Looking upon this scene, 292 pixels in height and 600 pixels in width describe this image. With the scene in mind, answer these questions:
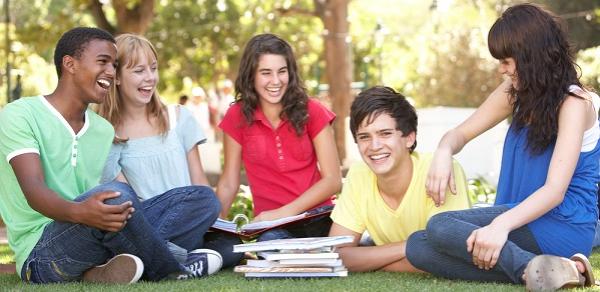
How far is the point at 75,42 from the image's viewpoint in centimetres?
511

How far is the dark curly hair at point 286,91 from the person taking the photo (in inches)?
239

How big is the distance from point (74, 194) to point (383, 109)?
1.54 meters

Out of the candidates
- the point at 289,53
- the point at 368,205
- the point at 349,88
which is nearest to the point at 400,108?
the point at 368,205

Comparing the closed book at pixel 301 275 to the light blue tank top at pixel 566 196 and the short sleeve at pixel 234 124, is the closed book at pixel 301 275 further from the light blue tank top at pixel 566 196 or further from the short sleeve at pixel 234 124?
the short sleeve at pixel 234 124

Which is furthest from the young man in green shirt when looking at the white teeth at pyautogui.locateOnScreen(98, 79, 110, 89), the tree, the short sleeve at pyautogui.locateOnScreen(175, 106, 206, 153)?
the tree

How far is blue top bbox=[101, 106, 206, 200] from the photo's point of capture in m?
5.76

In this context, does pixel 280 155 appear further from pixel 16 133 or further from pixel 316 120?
pixel 16 133

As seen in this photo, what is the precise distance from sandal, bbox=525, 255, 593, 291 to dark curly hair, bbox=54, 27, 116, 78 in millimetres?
2375

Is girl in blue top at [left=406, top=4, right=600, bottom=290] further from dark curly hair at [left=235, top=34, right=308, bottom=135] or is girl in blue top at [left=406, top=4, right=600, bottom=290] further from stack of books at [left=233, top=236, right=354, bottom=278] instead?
dark curly hair at [left=235, top=34, right=308, bottom=135]

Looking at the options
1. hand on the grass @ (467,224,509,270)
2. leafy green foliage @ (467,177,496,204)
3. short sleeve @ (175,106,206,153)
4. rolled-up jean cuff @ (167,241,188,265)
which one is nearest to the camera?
hand on the grass @ (467,224,509,270)

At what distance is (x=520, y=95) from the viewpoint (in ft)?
15.2

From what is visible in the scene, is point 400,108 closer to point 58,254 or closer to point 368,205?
point 368,205

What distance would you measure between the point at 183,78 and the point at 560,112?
1393 inches

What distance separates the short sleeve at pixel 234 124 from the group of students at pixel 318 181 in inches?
9.0
